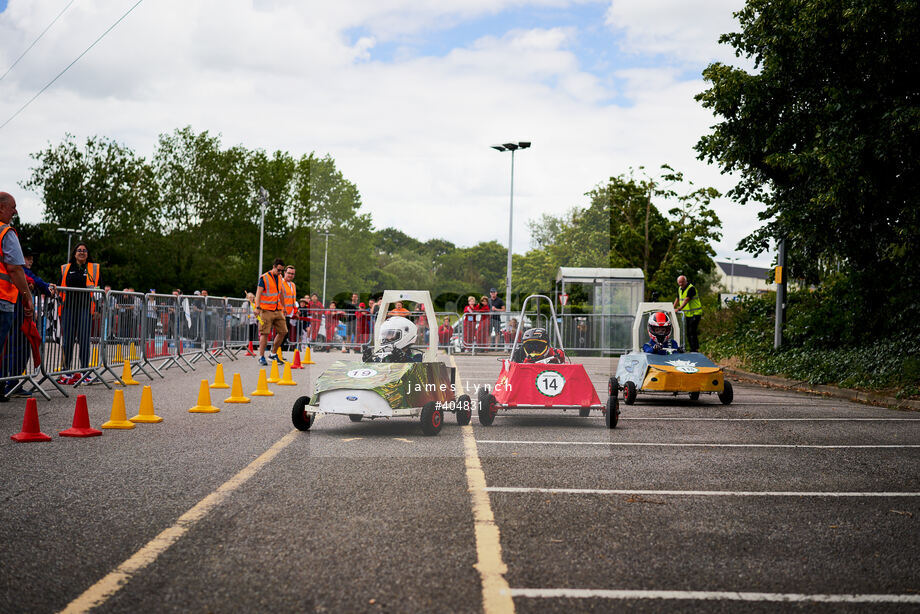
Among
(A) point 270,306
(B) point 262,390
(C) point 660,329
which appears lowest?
(B) point 262,390

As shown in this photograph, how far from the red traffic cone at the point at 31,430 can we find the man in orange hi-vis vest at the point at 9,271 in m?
2.11

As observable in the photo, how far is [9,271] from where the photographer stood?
9.66 metres

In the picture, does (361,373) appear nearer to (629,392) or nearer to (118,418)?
(118,418)

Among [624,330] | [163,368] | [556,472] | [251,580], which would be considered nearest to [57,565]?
[251,580]

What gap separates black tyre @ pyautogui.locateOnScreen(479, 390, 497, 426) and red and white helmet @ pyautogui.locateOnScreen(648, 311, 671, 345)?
4.11 metres

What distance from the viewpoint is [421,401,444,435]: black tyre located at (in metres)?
8.64

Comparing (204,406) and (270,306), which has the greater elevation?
(270,306)

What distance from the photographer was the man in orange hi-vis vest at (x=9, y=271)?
9484 millimetres

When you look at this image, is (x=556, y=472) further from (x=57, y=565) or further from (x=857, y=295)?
(x=857, y=295)

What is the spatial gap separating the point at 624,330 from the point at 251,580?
951 inches

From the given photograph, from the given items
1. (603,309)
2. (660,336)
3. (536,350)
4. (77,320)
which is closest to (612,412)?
(536,350)

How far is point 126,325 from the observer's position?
1445 centimetres

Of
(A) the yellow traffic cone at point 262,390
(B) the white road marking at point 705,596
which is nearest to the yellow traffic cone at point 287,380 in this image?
(A) the yellow traffic cone at point 262,390

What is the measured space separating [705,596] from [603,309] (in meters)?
28.1
